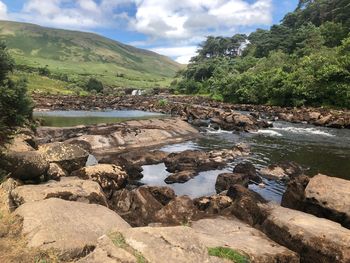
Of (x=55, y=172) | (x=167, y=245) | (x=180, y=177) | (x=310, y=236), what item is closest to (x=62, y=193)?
(x=55, y=172)

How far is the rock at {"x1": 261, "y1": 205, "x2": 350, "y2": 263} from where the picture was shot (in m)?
14.2

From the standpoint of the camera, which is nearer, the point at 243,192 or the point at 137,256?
the point at 137,256

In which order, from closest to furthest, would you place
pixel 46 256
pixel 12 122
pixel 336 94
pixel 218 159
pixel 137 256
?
pixel 137 256, pixel 46 256, pixel 12 122, pixel 218 159, pixel 336 94

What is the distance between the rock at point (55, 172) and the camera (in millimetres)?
23328

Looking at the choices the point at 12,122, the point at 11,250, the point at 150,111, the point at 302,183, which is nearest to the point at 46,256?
the point at 11,250

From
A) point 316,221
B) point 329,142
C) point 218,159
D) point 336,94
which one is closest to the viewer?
point 316,221

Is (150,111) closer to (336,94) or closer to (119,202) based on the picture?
(336,94)

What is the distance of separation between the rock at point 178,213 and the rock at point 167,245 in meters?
8.06

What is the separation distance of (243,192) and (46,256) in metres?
13.4

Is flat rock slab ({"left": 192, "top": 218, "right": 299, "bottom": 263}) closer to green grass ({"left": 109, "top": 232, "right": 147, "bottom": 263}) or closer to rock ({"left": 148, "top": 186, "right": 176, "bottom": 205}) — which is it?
green grass ({"left": 109, "top": 232, "right": 147, "bottom": 263})

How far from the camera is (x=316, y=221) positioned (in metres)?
16.6

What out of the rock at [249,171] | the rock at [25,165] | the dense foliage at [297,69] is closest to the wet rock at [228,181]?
the rock at [249,171]

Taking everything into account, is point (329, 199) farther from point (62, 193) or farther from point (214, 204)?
point (62, 193)

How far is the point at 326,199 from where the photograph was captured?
19.1 metres
